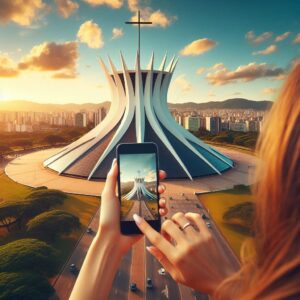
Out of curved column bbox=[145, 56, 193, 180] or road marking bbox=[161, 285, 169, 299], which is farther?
curved column bbox=[145, 56, 193, 180]

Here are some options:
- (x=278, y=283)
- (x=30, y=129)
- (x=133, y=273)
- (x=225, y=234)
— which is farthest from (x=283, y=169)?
(x=30, y=129)

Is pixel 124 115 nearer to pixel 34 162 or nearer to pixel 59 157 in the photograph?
pixel 59 157

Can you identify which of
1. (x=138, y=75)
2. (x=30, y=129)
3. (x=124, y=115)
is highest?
(x=138, y=75)

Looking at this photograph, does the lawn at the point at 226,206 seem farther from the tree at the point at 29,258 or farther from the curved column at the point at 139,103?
the curved column at the point at 139,103

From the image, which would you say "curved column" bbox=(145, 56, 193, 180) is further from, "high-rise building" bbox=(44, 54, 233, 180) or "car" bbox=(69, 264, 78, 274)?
"car" bbox=(69, 264, 78, 274)

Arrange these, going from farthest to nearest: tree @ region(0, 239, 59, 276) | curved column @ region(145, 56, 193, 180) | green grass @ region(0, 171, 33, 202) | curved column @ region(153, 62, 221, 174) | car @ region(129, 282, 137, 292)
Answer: curved column @ region(153, 62, 221, 174), curved column @ region(145, 56, 193, 180), green grass @ region(0, 171, 33, 202), car @ region(129, 282, 137, 292), tree @ region(0, 239, 59, 276)

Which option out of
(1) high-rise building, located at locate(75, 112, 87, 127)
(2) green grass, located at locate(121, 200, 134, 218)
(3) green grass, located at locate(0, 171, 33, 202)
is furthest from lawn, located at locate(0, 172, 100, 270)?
(1) high-rise building, located at locate(75, 112, 87, 127)

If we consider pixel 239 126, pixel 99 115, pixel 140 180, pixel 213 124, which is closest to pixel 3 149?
pixel 140 180

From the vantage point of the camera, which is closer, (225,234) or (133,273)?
(133,273)
